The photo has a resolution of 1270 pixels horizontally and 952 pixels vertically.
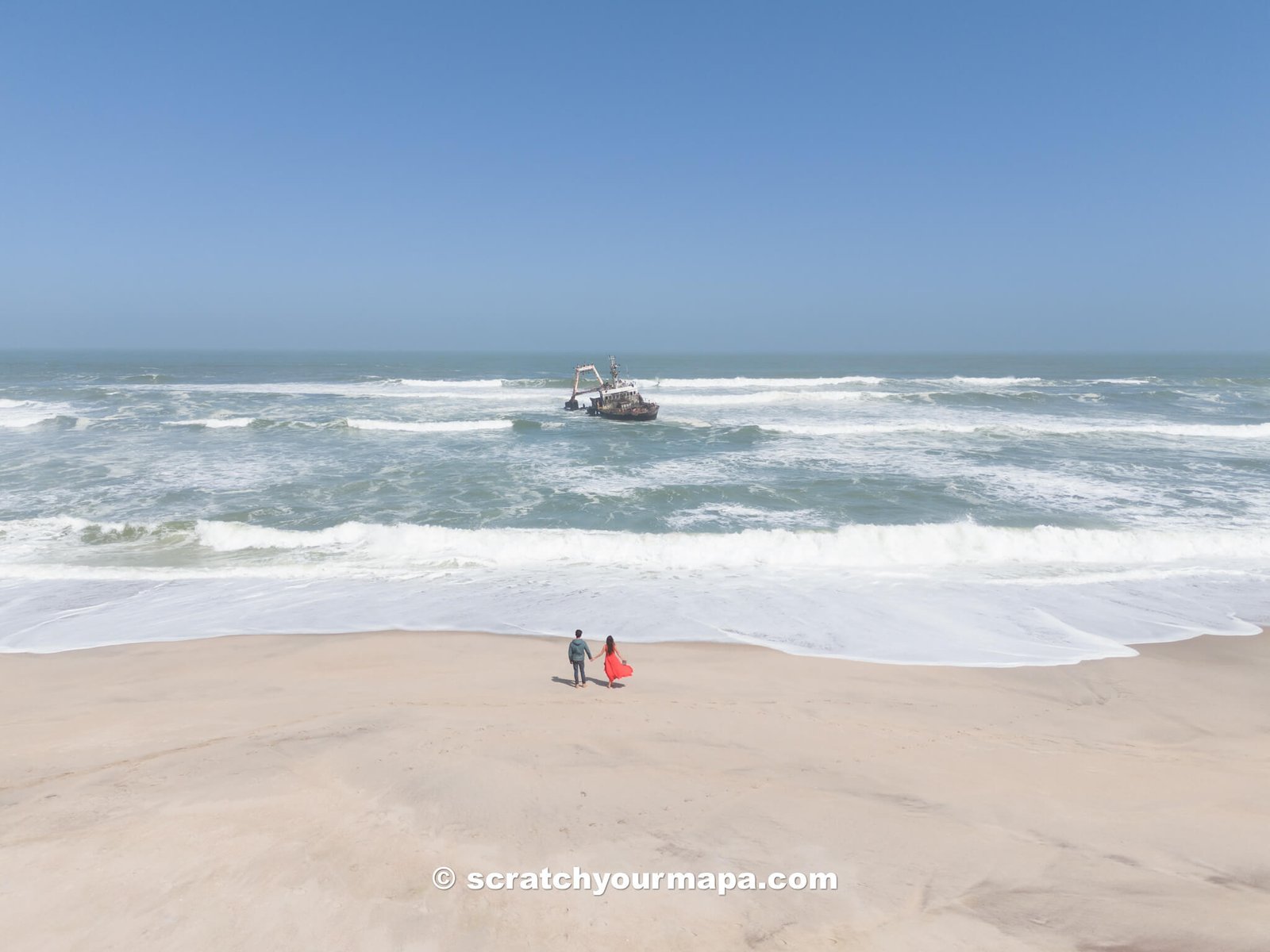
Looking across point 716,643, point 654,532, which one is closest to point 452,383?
point 654,532

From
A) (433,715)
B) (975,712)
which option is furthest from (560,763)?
(975,712)

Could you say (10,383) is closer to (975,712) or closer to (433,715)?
(433,715)

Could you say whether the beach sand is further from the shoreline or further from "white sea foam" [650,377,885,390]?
"white sea foam" [650,377,885,390]

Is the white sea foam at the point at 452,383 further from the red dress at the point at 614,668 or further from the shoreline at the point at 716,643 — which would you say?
the red dress at the point at 614,668

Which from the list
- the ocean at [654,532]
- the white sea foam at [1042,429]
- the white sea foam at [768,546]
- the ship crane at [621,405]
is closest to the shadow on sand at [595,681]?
the ocean at [654,532]

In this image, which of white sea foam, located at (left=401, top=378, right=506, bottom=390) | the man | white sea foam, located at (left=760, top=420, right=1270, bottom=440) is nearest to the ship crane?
white sea foam, located at (left=760, top=420, right=1270, bottom=440)

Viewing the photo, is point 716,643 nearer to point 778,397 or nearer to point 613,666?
point 613,666

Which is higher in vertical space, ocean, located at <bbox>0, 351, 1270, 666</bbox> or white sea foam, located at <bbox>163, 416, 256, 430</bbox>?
white sea foam, located at <bbox>163, 416, 256, 430</bbox>
